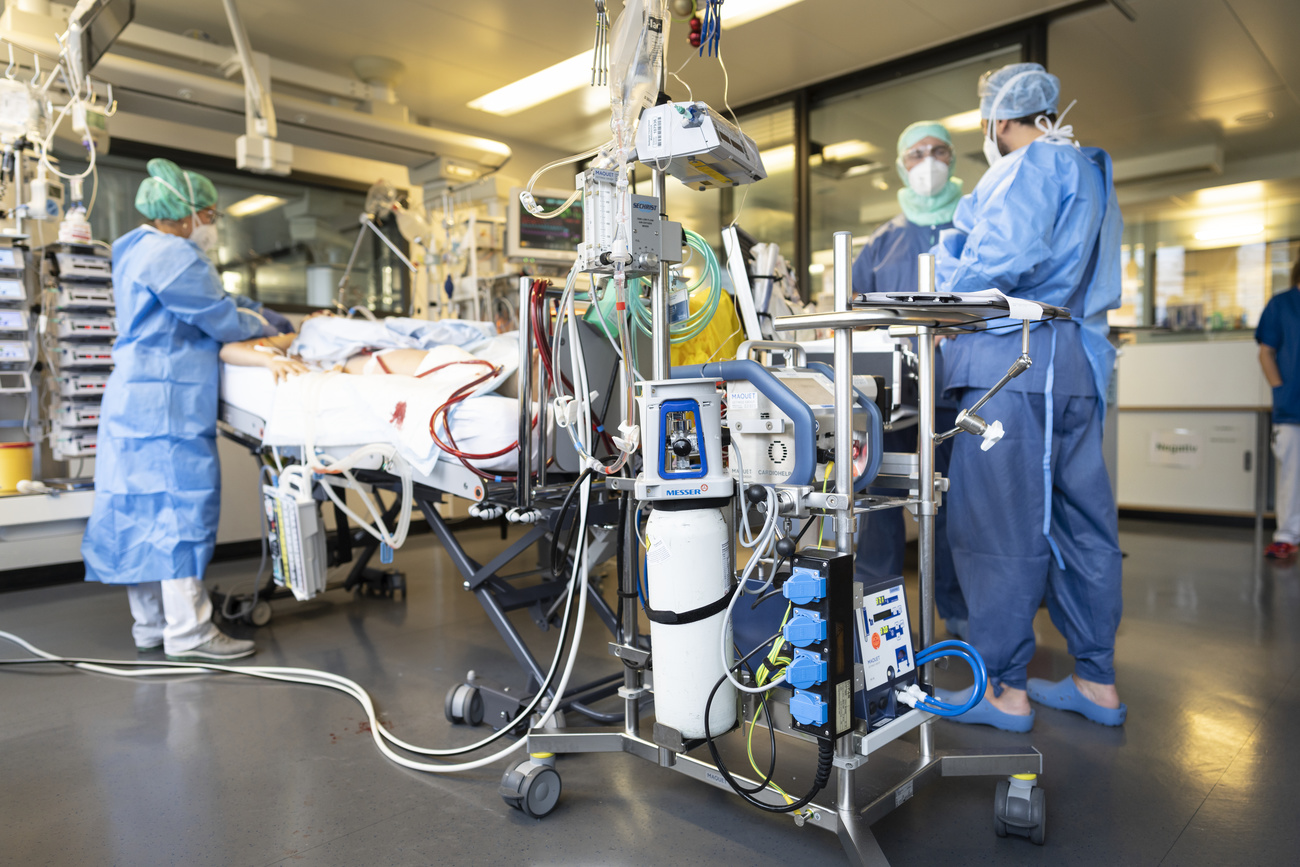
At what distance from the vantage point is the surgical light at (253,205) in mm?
4887

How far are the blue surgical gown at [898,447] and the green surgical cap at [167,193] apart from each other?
7.71 ft

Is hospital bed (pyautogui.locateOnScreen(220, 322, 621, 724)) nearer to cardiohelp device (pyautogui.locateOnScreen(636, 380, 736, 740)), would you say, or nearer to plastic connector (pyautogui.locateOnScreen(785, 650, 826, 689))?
cardiohelp device (pyautogui.locateOnScreen(636, 380, 736, 740))

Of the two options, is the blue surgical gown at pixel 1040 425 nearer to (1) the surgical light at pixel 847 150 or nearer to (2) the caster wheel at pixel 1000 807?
(2) the caster wheel at pixel 1000 807

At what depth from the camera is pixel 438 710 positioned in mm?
2215

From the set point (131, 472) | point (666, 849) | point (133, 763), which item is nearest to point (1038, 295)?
point (666, 849)

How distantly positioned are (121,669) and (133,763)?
33.0 inches

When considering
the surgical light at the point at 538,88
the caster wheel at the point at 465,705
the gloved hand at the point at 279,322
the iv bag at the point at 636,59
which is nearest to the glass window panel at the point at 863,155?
the surgical light at the point at 538,88

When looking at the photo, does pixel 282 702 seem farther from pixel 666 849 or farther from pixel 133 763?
pixel 666 849

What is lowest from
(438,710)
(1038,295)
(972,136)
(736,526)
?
(438,710)

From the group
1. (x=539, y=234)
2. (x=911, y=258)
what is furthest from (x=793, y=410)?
(x=539, y=234)

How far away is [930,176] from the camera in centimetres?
288

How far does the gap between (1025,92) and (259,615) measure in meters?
3.03

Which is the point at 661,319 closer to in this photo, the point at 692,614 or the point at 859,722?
the point at 692,614

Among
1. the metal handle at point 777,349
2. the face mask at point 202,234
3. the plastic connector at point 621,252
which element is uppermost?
the face mask at point 202,234
